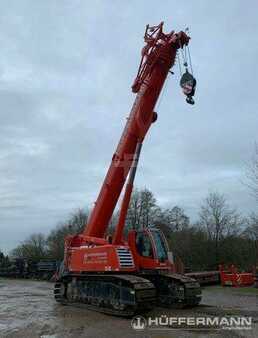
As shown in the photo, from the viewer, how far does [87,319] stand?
14570 millimetres

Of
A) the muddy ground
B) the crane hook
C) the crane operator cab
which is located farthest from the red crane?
the crane hook

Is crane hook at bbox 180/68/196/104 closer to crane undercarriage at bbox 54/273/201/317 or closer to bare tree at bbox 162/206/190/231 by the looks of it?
crane undercarriage at bbox 54/273/201/317

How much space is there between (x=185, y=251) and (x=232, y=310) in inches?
1111

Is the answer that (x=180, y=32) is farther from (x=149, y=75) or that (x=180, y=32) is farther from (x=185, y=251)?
(x=185, y=251)

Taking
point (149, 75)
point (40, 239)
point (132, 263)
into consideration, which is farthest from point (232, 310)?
point (40, 239)

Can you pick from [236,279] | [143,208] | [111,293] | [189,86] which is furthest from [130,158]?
[143,208]

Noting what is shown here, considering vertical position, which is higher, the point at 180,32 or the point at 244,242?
the point at 180,32

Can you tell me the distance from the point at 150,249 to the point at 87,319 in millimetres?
3332

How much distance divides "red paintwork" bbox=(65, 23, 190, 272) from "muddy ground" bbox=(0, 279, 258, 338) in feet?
5.62

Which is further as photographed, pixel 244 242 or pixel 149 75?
pixel 244 242

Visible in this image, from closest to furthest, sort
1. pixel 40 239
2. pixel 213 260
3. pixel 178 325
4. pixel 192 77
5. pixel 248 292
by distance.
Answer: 1. pixel 178 325
2. pixel 192 77
3. pixel 248 292
4. pixel 213 260
5. pixel 40 239

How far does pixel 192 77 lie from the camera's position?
15.2 m

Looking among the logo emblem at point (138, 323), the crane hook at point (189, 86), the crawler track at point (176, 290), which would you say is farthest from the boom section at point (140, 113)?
the logo emblem at point (138, 323)

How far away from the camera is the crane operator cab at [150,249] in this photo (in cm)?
1653
